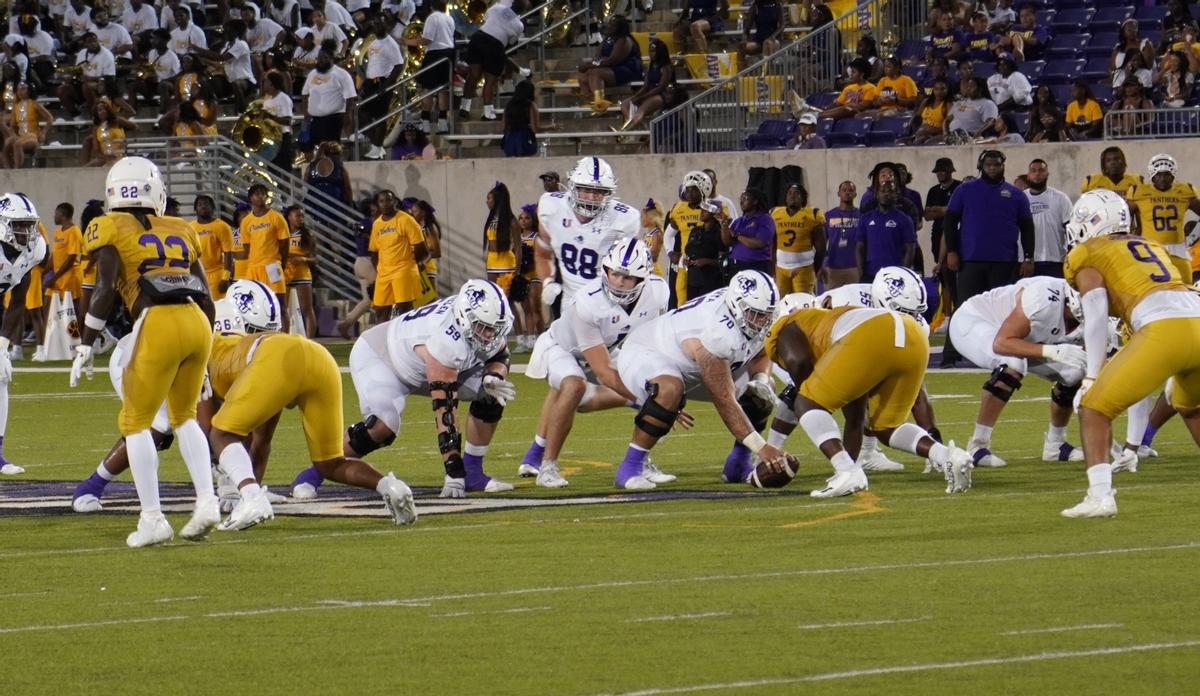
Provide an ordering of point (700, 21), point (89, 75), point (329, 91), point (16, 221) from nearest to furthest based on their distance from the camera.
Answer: point (16, 221) → point (329, 91) → point (700, 21) → point (89, 75)

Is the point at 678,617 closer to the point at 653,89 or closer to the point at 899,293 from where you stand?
the point at 899,293

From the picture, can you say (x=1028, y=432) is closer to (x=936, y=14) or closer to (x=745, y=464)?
(x=745, y=464)

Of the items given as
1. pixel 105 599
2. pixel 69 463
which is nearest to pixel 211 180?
pixel 69 463

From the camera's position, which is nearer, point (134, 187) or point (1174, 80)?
point (134, 187)

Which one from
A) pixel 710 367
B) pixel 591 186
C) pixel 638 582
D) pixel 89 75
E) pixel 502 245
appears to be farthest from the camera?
pixel 89 75

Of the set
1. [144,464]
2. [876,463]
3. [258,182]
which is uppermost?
[258,182]

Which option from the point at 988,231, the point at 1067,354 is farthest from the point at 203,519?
the point at 988,231

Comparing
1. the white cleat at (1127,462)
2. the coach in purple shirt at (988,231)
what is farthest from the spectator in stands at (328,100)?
the white cleat at (1127,462)

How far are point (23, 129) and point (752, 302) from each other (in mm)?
20701

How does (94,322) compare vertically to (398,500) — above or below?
above


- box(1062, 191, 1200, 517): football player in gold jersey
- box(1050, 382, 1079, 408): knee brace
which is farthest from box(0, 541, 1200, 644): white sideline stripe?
box(1050, 382, 1079, 408): knee brace

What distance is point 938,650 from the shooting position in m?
6.52

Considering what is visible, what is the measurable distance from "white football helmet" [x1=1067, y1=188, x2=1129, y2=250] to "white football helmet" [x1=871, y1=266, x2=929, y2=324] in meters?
1.49

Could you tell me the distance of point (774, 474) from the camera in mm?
10727
